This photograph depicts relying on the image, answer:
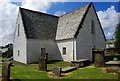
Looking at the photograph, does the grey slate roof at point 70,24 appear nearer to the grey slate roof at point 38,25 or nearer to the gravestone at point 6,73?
the grey slate roof at point 38,25

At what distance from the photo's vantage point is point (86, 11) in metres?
30.6

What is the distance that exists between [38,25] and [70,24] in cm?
573

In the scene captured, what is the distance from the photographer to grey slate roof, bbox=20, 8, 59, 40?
103ft

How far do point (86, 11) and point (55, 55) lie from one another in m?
9.34

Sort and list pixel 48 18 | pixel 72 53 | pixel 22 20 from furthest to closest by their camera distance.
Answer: pixel 48 18
pixel 22 20
pixel 72 53

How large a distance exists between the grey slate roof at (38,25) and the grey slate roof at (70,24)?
134cm

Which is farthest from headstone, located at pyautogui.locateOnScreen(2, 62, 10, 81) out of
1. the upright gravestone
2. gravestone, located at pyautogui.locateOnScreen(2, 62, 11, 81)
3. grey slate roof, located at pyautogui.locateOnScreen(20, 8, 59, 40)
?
grey slate roof, located at pyautogui.locateOnScreen(20, 8, 59, 40)

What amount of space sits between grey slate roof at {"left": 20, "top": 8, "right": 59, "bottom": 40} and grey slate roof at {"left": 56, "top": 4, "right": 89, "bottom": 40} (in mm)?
1336

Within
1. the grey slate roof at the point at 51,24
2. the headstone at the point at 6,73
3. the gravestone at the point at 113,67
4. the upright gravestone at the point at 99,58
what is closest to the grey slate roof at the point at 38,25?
the grey slate roof at the point at 51,24

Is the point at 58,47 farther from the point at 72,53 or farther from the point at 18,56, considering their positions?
the point at 18,56

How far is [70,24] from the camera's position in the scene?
31.7 m

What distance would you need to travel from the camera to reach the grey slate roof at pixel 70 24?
2996cm

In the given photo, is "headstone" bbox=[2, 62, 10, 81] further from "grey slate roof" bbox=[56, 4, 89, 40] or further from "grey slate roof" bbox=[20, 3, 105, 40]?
"grey slate roof" bbox=[56, 4, 89, 40]

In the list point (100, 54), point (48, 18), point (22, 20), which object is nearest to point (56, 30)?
point (48, 18)
